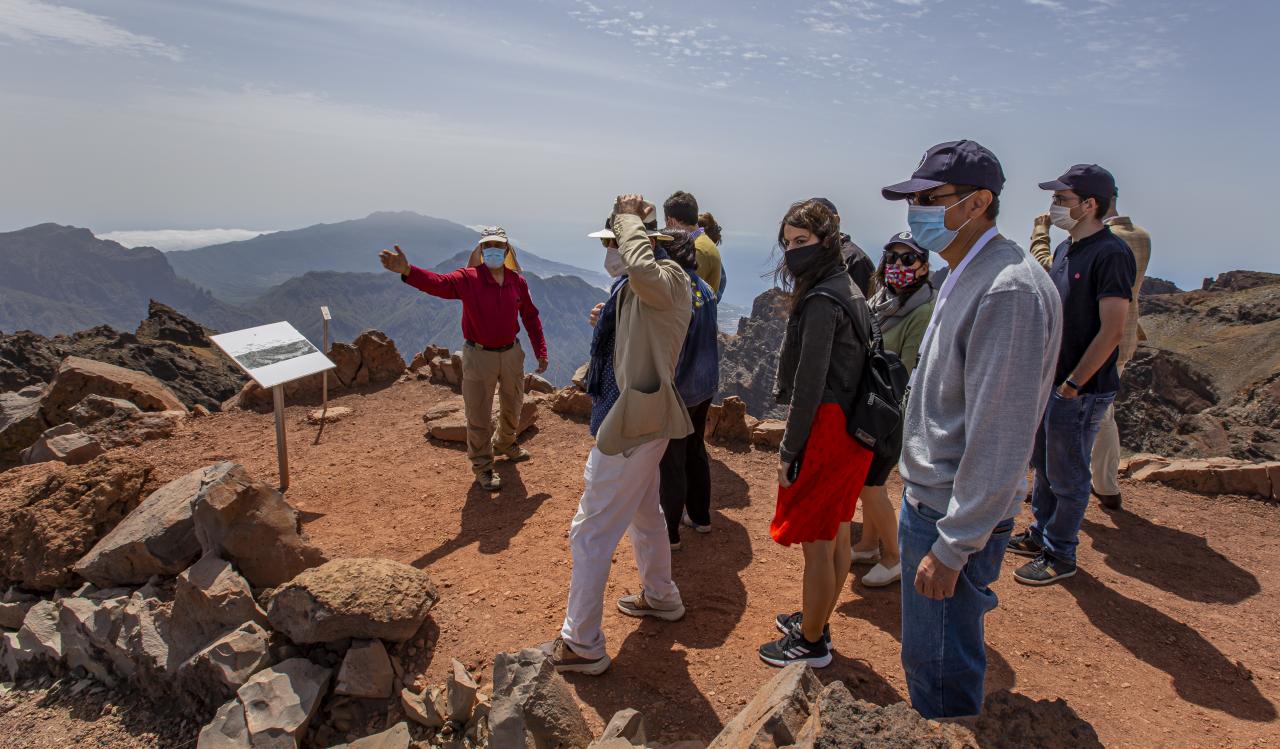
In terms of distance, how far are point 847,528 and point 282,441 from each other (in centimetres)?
569

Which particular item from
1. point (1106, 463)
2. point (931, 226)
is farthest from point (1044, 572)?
point (931, 226)

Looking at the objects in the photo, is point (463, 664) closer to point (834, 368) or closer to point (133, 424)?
point (834, 368)

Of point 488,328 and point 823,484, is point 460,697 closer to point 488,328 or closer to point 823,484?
point 823,484

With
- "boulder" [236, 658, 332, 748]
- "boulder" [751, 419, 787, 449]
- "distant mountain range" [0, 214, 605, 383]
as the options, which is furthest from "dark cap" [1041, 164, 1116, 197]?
"distant mountain range" [0, 214, 605, 383]

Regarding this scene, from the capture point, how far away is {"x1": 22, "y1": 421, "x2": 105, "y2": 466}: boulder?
7215 millimetres

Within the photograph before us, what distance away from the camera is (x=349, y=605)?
413 cm

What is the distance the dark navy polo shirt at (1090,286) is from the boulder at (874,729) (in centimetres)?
308

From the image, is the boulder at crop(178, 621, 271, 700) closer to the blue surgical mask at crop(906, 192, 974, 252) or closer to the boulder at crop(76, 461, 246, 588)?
the boulder at crop(76, 461, 246, 588)

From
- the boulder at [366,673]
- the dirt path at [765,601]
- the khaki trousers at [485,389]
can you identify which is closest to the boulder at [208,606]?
the boulder at [366,673]

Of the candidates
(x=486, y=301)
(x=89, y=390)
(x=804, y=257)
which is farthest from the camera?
(x=89, y=390)

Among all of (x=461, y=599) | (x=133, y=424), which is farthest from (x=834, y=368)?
(x=133, y=424)

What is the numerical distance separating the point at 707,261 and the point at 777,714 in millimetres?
4029

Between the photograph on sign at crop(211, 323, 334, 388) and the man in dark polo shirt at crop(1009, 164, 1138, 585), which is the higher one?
the man in dark polo shirt at crop(1009, 164, 1138, 585)

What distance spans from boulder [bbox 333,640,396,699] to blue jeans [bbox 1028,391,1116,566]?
469cm
